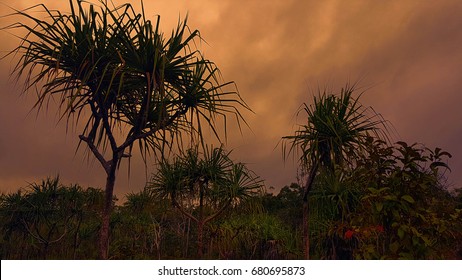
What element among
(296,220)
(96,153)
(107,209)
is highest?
(296,220)

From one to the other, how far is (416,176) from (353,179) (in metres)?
0.94

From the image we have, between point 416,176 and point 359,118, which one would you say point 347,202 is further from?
point 416,176

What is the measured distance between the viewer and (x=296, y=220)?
21438 millimetres

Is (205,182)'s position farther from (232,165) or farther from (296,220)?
(296,220)

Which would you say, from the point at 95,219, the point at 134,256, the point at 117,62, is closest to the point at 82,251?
the point at 95,219

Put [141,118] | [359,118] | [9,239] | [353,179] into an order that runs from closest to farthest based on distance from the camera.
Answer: [353,179]
[141,118]
[359,118]
[9,239]

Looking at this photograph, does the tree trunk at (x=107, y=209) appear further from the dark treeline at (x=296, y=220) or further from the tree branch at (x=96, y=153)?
the dark treeline at (x=296, y=220)

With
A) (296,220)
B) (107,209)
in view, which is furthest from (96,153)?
(296,220)

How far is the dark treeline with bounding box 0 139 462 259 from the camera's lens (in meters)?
5.55

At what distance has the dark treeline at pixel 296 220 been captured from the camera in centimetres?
555

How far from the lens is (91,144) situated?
283 inches

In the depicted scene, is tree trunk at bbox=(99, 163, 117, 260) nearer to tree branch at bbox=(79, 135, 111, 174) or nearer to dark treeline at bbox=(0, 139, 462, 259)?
tree branch at bbox=(79, 135, 111, 174)
